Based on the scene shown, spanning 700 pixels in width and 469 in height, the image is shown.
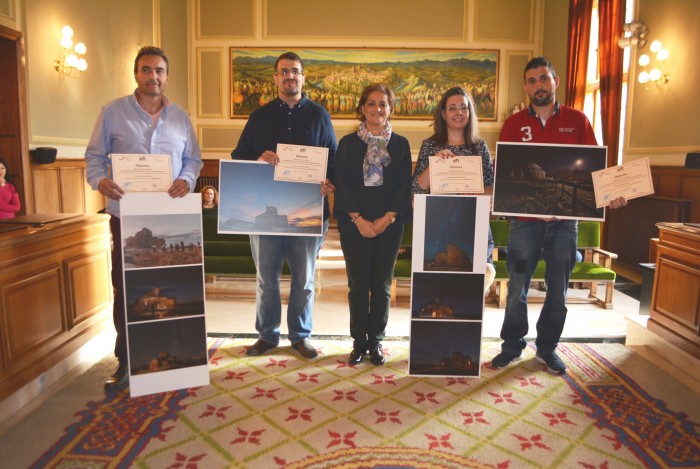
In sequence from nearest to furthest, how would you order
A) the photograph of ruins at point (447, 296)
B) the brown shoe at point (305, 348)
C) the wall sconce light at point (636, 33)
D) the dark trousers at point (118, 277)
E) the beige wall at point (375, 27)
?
1. the dark trousers at point (118, 277)
2. the photograph of ruins at point (447, 296)
3. the brown shoe at point (305, 348)
4. the wall sconce light at point (636, 33)
5. the beige wall at point (375, 27)

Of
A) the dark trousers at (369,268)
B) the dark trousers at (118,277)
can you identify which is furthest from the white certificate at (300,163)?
the dark trousers at (118,277)

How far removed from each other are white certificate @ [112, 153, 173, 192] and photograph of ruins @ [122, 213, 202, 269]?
150mm

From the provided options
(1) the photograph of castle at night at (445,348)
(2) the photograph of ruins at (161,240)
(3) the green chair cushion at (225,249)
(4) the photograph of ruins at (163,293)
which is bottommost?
(1) the photograph of castle at night at (445,348)

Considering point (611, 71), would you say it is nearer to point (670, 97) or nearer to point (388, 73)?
point (670, 97)

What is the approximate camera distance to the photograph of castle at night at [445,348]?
2783 millimetres

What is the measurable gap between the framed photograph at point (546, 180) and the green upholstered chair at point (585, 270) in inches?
75.3

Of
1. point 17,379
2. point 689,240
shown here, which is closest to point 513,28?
point 689,240

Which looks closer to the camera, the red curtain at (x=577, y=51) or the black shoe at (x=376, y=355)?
the black shoe at (x=376, y=355)

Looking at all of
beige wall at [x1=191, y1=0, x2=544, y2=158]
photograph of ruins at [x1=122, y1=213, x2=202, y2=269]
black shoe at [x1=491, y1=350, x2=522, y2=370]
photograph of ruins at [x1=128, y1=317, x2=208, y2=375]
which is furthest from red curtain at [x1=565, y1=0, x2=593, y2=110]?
photograph of ruins at [x1=128, y1=317, x2=208, y2=375]

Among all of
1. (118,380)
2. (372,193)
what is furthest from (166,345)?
(372,193)

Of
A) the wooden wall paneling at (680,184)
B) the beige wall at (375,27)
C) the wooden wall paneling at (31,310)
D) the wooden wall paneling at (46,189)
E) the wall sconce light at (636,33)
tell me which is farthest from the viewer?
the beige wall at (375,27)

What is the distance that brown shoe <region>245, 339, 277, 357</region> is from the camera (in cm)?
318

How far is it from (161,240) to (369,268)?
116 cm

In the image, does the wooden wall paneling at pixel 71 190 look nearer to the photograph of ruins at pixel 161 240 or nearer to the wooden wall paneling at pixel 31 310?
the wooden wall paneling at pixel 31 310
